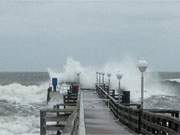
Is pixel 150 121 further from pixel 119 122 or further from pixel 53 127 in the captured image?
pixel 53 127

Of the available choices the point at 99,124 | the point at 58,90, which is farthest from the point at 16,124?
the point at 99,124

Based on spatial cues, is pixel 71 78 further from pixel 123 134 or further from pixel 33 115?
pixel 123 134

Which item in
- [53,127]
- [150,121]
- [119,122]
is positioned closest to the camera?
[150,121]

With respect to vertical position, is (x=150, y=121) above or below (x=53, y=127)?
above

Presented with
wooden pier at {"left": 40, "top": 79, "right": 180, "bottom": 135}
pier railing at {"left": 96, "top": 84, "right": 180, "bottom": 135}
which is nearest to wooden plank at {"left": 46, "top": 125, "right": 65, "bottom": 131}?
wooden pier at {"left": 40, "top": 79, "right": 180, "bottom": 135}

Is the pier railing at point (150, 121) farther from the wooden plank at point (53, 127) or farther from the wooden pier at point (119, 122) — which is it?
the wooden plank at point (53, 127)

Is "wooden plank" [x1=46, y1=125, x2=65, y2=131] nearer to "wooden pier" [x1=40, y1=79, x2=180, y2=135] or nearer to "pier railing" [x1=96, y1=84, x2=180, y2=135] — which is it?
"wooden pier" [x1=40, y1=79, x2=180, y2=135]

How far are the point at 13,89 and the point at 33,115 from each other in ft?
178

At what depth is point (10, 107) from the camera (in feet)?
233

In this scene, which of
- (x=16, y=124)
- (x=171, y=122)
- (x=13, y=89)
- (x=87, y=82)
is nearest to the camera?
(x=171, y=122)

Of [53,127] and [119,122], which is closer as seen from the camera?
[119,122]

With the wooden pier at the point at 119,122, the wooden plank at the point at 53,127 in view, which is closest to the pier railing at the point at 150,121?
the wooden pier at the point at 119,122

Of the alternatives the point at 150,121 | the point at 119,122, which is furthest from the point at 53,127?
the point at 150,121

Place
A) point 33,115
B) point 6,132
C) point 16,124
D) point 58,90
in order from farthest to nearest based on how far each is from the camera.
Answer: point 58,90 → point 33,115 → point 16,124 → point 6,132
